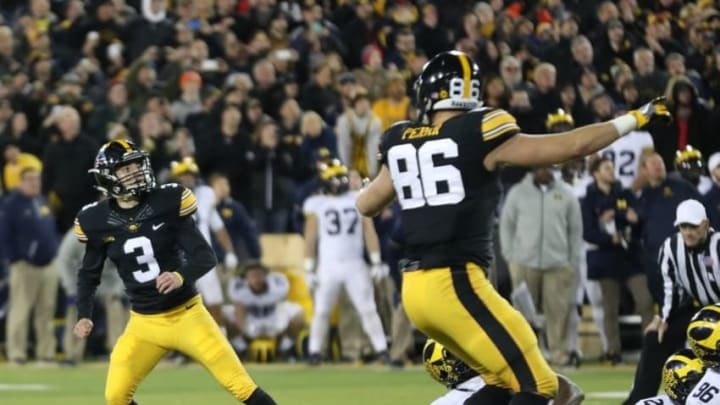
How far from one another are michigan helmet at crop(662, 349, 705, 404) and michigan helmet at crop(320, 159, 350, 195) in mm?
6318

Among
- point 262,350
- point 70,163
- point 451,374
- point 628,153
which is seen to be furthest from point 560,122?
point 451,374

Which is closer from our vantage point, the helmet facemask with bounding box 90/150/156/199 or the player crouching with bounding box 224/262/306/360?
the helmet facemask with bounding box 90/150/156/199

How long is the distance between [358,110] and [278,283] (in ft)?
5.89

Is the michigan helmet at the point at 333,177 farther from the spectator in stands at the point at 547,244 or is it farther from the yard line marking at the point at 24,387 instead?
the yard line marking at the point at 24,387

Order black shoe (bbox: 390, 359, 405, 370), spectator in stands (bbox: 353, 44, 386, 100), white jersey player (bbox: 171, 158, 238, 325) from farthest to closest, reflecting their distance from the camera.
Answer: spectator in stands (bbox: 353, 44, 386, 100), white jersey player (bbox: 171, 158, 238, 325), black shoe (bbox: 390, 359, 405, 370)

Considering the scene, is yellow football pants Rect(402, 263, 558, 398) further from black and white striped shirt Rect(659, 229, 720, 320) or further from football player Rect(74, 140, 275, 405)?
black and white striped shirt Rect(659, 229, 720, 320)

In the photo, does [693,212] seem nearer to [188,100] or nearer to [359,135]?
[359,135]

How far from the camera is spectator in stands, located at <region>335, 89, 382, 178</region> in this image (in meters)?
16.0

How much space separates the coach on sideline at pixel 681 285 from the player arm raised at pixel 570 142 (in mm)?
2810

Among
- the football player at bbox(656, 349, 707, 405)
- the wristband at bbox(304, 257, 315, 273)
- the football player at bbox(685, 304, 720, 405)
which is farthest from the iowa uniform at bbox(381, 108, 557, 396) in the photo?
the wristband at bbox(304, 257, 315, 273)

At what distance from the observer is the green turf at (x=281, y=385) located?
1205 centimetres

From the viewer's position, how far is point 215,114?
53.3ft

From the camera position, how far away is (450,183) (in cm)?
677

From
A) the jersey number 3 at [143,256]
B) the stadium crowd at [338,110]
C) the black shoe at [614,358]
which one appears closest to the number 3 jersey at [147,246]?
the jersey number 3 at [143,256]
